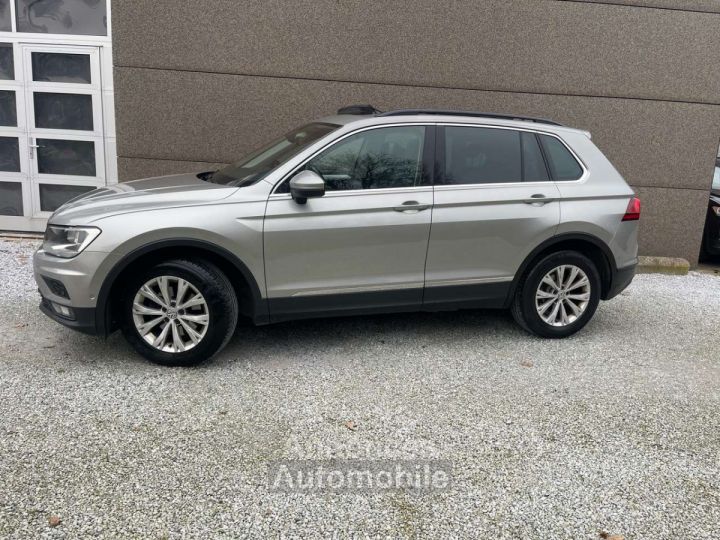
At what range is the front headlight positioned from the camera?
13.7 ft

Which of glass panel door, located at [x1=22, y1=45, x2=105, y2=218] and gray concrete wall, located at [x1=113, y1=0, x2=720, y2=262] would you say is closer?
gray concrete wall, located at [x1=113, y1=0, x2=720, y2=262]

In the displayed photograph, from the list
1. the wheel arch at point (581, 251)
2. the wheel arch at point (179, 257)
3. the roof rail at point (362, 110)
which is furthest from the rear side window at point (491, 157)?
the wheel arch at point (179, 257)

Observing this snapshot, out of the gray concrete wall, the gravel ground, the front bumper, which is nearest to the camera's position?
the gravel ground

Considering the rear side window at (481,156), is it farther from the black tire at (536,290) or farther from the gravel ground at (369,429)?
the gravel ground at (369,429)

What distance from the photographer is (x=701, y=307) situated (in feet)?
21.8

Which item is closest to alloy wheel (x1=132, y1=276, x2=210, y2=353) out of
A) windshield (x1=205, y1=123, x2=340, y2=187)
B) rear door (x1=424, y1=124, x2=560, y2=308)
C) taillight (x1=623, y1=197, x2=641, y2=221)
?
windshield (x1=205, y1=123, x2=340, y2=187)

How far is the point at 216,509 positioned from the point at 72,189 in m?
6.55

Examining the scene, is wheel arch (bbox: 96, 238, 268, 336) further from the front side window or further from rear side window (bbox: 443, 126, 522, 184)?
rear side window (bbox: 443, 126, 522, 184)

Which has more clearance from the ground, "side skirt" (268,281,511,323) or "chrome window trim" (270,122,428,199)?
"chrome window trim" (270,122,428,199)

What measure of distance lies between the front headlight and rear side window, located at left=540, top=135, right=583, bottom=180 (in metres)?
3.49

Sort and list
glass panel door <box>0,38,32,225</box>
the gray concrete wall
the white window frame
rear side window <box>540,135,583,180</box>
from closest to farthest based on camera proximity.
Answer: rear side window <box>540,135,583,180</box> < the gray concrete wall < the white window frame < glass panel door <box>0,38,32,225</box>

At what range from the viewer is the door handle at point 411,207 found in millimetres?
4664

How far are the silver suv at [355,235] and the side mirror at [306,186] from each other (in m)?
0.01

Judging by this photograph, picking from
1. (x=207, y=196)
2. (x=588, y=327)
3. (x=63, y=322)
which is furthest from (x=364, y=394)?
(x=588, y=327)
